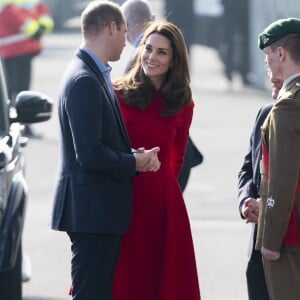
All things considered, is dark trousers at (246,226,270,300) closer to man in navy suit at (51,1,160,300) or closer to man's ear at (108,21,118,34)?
man in navy suit at (51,1,160,300)

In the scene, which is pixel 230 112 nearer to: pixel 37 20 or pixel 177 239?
pixel 37 20

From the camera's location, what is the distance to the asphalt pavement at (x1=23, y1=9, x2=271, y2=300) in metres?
8.98

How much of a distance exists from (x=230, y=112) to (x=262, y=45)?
12.8 m

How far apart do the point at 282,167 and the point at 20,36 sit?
12262 mm

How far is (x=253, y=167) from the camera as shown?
6.23 m

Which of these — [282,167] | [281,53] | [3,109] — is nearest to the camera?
[282,167]

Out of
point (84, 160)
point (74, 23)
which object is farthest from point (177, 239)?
point (74, 23)

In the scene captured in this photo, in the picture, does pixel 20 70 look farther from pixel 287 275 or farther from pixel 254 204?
pixel 287 275

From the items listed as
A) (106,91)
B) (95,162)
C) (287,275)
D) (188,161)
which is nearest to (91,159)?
(95,162)

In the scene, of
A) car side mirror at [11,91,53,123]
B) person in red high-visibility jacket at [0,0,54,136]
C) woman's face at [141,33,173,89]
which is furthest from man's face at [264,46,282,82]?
person in red high-visibility jacket at [0,0,54,136]

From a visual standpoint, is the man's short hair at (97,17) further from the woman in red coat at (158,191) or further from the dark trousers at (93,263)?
the dark trousers at (93,263)

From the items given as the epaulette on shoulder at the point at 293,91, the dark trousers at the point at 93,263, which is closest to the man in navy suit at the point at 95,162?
the dark trousers at the point at 93,263

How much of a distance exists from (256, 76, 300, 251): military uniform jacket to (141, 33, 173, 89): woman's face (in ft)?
3.86

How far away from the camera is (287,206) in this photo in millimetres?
5441
